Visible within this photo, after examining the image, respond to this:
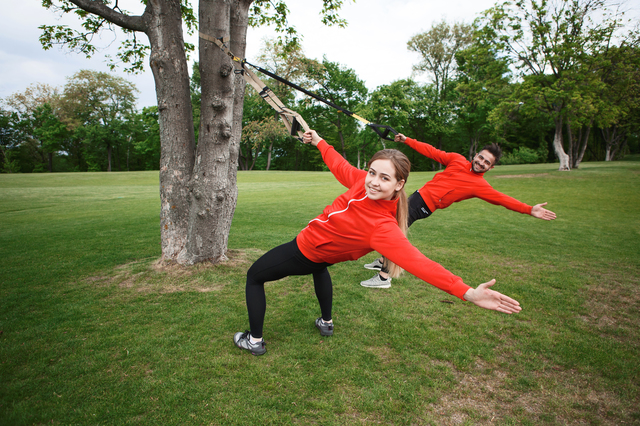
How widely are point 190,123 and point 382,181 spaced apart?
13.9 feet

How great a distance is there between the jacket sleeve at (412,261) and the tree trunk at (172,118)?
13.4 feet

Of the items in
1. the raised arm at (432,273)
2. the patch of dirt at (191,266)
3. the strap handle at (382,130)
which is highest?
the strap handle at (382,130)

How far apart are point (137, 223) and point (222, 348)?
8784mm

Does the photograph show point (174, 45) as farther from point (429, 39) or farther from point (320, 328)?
point (429, 39)

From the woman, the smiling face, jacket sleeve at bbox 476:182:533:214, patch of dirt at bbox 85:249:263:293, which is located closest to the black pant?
jacket sleeve at bbox 476:182:533:214

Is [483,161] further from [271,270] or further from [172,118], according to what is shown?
[172,118]

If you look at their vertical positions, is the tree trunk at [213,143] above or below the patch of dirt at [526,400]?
above

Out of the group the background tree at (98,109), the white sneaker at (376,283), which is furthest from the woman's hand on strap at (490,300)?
the background tree at (98,109)

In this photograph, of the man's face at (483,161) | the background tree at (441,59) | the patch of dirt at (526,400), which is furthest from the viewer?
the background tree at (441,59)

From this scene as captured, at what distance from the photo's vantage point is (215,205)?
215 inches

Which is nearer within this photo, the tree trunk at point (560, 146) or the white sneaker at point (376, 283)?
the white sneaker at point (376, 283)

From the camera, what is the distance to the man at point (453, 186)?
16.1ft

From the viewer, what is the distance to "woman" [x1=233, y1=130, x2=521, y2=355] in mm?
2314

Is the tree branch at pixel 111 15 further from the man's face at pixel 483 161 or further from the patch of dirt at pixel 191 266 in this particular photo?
the man's face at pixel 483 161
